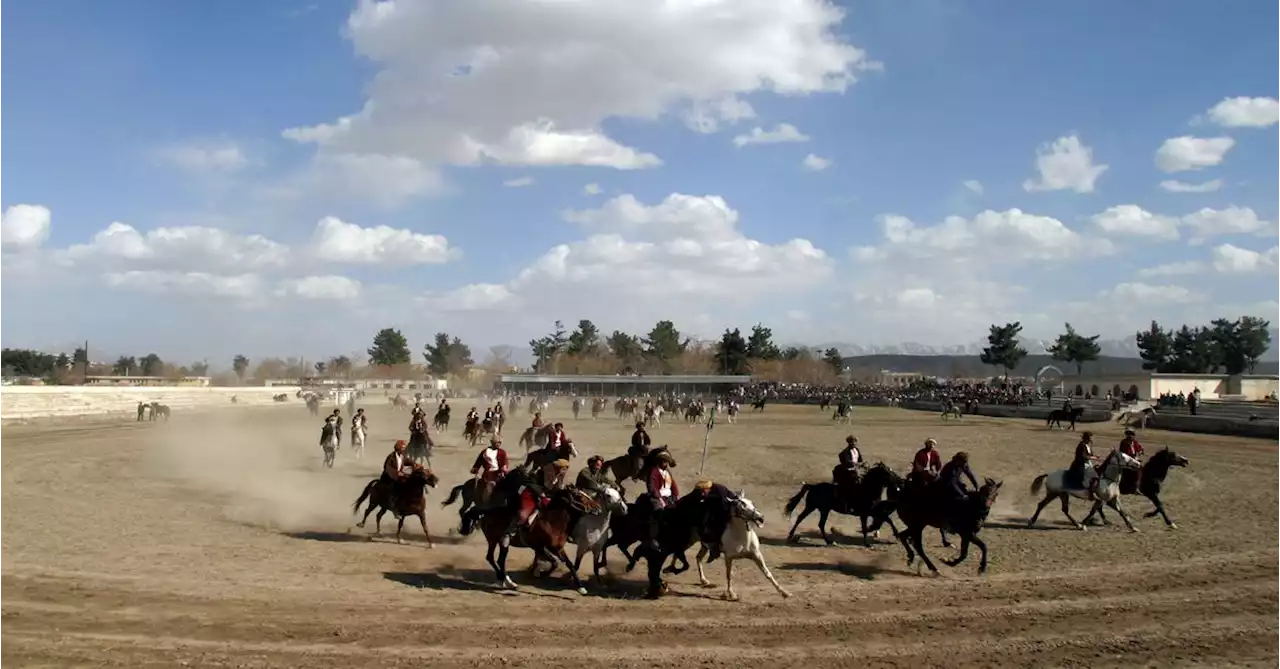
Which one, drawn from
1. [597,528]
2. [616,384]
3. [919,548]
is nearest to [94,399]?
[616,384]

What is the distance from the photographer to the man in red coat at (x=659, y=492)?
1232cm

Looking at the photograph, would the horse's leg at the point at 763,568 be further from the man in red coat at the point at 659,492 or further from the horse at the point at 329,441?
the horse at the point at 329,441

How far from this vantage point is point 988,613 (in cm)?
1110

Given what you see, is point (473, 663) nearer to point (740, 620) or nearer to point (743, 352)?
point (740, 620)

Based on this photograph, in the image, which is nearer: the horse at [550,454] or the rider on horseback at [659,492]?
the rider on horseback at [659,492]

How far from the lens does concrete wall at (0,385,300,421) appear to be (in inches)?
2090

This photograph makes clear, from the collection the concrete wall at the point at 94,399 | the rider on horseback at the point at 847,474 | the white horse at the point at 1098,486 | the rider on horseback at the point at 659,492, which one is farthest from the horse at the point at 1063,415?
the concrete wall at the point at 94,399

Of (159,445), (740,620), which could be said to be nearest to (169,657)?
(740,620)

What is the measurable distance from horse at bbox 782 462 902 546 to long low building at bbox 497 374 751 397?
9173 cm

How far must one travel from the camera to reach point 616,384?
4429 inches

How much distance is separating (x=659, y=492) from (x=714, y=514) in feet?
5.02

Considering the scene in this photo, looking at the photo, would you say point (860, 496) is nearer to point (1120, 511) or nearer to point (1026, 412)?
point (1120, 511)

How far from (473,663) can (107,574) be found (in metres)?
7.08

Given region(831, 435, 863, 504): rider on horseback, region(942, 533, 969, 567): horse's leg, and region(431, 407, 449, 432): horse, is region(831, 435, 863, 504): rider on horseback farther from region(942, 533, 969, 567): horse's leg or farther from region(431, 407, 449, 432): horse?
region(431, 407, 449, 432): horse
